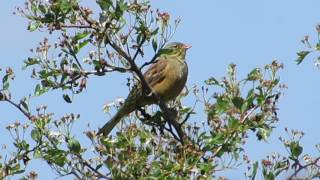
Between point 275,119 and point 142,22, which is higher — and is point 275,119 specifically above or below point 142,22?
below

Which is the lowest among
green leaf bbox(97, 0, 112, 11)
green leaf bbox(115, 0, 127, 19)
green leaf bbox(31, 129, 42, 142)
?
green leaf bbox(31, 129, 42, 142)

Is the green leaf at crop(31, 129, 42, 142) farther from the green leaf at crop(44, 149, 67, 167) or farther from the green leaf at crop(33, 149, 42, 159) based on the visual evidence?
the green leaf at crop(44, 149, 67, 167)

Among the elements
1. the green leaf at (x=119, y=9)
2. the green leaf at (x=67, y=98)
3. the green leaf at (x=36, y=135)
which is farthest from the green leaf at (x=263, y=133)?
the green leaf at (x=36, y=135)

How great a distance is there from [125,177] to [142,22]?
116 centimetres

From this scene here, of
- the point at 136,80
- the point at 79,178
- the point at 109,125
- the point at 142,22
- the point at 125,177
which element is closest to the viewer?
the point at 125,177

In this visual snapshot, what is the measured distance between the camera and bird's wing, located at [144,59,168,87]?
8742 millimetres

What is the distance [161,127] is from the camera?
6105 mm

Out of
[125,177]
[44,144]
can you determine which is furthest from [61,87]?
[125,177]

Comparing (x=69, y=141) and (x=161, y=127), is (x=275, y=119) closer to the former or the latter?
(x=161, y=127)

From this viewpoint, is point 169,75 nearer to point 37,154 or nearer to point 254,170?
point 37,154

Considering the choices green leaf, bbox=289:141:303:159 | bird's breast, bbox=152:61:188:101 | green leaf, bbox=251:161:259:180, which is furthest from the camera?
bird's breast, bbox=152:61:188:101

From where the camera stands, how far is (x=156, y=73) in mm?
8828

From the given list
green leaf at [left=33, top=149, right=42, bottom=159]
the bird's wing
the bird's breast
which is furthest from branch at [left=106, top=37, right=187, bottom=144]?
the bird's wing

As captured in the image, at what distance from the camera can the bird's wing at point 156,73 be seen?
8.74 metres
